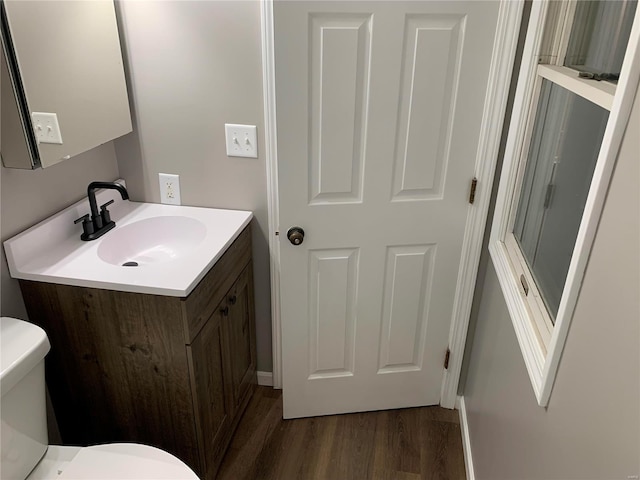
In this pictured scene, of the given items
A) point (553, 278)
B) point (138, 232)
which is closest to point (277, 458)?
point (138, 232)

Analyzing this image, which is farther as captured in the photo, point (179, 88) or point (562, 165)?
point (179, 88)

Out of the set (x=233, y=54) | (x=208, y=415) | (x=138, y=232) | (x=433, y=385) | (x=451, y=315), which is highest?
(x=233, y=54)

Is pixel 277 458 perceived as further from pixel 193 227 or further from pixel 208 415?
pixel 193 227

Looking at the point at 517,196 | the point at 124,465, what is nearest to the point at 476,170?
the point at 517,196

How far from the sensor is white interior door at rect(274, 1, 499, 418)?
4.95 feet

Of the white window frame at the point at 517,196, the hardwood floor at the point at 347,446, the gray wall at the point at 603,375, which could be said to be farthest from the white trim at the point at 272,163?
the gray wall at the point at 603,375

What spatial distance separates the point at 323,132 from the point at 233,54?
1.40 ft

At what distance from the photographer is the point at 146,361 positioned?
1562 mm

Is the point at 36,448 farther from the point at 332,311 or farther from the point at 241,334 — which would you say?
the point at 332,311

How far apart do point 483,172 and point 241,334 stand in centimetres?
110

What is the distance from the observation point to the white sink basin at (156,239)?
5.87ft

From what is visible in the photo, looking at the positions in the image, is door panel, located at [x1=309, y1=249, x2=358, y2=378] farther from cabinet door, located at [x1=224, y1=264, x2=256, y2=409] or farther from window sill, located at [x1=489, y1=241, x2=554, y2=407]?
window sill, located at [x1=489, y1=241, x2=554, y2=407]

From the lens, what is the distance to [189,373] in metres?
Result: 1.55

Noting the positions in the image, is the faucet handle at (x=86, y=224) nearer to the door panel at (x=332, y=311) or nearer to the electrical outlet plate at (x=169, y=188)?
the electrical outlet plate at (x=169, y=188)
